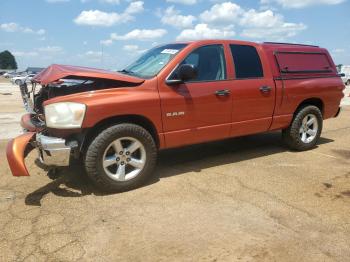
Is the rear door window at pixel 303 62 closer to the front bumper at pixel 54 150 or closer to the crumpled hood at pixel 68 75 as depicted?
the crumpled hood at pixel 68 75

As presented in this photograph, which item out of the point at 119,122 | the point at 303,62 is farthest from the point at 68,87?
the point at 303,62

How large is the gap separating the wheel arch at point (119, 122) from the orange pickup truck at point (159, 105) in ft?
0.04

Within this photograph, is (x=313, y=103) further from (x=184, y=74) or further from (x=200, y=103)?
(x=184, y=74)

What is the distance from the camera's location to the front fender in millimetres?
4180

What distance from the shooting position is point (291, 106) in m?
6.24

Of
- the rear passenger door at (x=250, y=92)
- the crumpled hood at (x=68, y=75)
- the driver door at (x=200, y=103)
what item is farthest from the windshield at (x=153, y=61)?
the rear passenger door at (x=250, y=92)

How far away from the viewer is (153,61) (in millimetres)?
5375

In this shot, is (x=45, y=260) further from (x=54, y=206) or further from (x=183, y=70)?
(x=183, y=70)

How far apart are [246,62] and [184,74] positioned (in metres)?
1.37

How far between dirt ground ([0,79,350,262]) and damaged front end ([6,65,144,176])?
19.6 inches

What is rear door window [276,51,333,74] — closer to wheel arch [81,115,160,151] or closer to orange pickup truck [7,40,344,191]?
orange pickup truck [7,40,344,191]

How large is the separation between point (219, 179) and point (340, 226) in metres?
1.73

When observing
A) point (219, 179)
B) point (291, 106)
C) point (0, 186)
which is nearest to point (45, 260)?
point (0, 186)

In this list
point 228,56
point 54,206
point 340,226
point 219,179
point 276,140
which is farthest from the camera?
point 276,140
